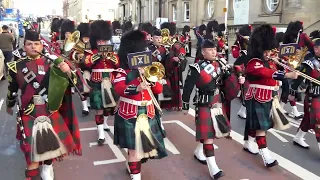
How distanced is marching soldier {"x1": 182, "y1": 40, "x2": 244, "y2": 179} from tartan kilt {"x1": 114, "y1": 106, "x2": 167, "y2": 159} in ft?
2.08

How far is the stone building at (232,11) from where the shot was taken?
55.7 ft

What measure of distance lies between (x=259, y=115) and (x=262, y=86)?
15.3 inches

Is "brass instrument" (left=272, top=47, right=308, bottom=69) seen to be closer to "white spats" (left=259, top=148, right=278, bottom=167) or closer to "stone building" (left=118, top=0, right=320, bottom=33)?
"white spats" (left=259, top=148, right=278, bottom=167)

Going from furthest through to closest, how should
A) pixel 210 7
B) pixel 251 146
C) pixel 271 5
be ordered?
pixel 210 7 → pixel 271 5 → pixel 251 146

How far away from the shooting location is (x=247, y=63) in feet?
16.2

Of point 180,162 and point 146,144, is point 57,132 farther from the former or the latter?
point 180,162

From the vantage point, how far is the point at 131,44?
406 cm

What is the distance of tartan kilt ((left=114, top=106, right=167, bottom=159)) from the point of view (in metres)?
3.99

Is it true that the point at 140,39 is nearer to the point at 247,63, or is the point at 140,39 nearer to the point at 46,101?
the point at 46,101

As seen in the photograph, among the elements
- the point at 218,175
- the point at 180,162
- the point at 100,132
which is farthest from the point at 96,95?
the point at 218,175

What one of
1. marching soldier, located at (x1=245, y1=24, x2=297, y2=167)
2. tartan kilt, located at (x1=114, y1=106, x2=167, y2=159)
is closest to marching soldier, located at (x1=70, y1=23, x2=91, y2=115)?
tartan kilt, located at (x1=114, y1=106, x2=167, y2=159)

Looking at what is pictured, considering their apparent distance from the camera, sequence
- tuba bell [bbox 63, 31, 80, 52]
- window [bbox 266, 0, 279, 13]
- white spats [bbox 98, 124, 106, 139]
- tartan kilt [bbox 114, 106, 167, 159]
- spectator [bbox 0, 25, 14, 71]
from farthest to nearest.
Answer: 1. window [bbox 266, 0, 279, 13]
2. spectator [bbox 0, 25, 14, 71]
3. tuba bell [bbox 63, 31, 80, 52]
4. white spats [bbox 98, 124, 106, 139]
5. tartan kilt [bbox 114, 106, 167, 159]

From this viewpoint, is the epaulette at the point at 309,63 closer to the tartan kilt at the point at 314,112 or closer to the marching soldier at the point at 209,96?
the tartan kilt at the point at 314,112

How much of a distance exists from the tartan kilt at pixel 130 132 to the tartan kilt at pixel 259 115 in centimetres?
145
